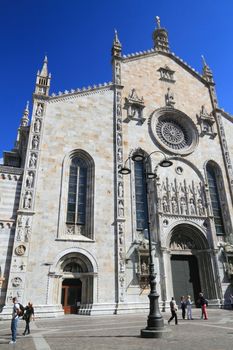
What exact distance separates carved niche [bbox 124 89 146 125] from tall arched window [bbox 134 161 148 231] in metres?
4.65

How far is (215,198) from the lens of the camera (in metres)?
27.6

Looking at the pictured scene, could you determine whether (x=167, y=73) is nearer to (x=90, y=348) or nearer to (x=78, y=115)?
(x=78, y=115)

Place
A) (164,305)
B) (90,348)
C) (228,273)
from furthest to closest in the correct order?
(228,273) < (164,305) < (90,348)

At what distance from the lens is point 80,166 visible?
78.2ft

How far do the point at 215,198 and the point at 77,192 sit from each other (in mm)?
14180

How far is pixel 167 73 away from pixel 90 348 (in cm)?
2981

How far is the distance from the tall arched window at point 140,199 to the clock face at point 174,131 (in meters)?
3.72

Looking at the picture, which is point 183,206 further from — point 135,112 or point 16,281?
point 16,281

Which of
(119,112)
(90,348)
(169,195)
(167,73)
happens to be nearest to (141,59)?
(167,73)

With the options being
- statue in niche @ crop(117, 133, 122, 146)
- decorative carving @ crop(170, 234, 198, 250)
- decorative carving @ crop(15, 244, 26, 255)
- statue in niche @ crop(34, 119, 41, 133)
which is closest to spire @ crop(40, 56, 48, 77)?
statue in niche @ crop(34, 119, 41, 133)

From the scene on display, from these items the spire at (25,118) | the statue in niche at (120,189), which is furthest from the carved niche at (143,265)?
the spire at (25,118)

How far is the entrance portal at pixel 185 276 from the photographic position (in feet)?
74.9

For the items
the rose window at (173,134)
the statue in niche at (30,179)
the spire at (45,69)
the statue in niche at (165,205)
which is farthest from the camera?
the rose window at (173,134)

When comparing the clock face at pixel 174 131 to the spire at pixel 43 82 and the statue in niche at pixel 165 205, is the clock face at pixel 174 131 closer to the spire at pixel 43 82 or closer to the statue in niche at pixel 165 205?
the statue in niche at pixel 165 205
